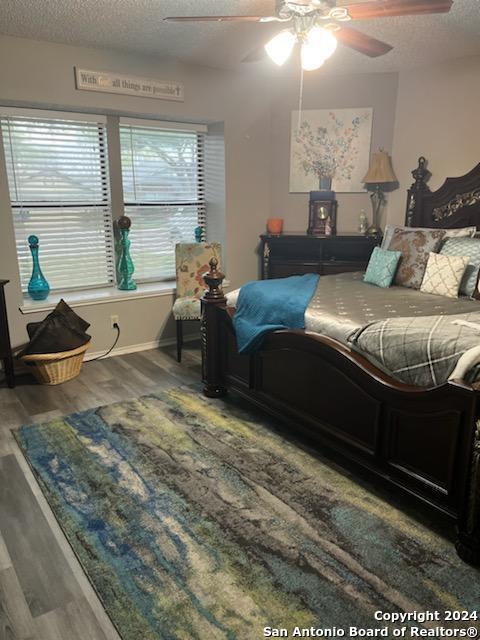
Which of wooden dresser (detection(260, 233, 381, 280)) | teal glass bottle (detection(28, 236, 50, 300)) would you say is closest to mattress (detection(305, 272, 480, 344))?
wooden dresser (detection(260, 233, 381, 280))

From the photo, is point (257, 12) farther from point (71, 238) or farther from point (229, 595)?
point (229, 595)

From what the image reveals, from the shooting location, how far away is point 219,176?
4.76 metres

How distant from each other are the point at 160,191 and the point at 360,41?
2.47 m

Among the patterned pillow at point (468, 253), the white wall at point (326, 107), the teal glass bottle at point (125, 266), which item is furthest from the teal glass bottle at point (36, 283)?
the patterned pillow at point (468, 253)

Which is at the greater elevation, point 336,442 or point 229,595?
point 336,442

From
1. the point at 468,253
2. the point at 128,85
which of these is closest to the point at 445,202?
the point at 468,253

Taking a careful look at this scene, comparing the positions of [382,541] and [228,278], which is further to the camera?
[228,278]

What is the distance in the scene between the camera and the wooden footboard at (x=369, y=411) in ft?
6.15

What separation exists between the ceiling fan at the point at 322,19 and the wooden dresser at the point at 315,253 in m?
1.91

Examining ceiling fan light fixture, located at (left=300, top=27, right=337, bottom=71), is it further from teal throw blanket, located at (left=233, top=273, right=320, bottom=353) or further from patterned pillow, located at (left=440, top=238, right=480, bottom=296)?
patterned pillow, located at (left=440, top=238, right=480, bottom=296)

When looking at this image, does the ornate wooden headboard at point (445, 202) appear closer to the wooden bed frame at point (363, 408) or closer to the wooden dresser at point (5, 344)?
the wooden bed frame at point (363, 408)

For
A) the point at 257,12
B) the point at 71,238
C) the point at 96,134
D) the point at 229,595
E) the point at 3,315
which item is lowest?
the point at 229,595

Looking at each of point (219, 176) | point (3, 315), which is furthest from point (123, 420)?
point (219, 176)

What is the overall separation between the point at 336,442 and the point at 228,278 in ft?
8.96
